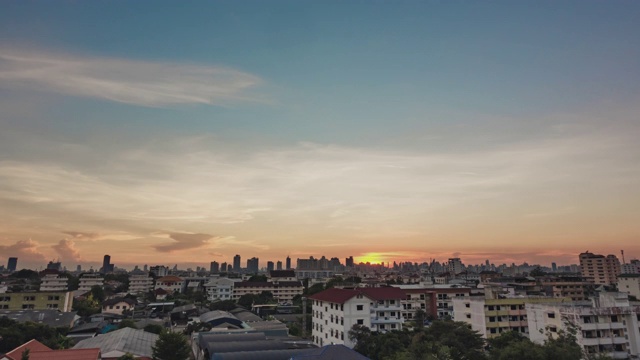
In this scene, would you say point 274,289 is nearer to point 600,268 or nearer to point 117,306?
point 117,306

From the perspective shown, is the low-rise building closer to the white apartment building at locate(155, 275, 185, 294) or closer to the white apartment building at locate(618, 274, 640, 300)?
the white apartment building at locate(155, 275, 185, 294)

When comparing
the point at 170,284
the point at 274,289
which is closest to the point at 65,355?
the point at 274,289

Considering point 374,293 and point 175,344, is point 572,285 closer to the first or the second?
point 374,293

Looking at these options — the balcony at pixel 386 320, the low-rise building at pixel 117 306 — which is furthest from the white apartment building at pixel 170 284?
the balcony at pixel 386 320

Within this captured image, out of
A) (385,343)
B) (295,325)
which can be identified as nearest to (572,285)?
(295,325)

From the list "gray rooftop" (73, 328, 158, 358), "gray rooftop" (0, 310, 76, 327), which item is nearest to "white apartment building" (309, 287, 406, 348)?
"gray rooftop" (73, 328, 158, 358)

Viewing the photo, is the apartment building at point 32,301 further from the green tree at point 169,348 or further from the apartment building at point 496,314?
the apartment building at point 496,314
